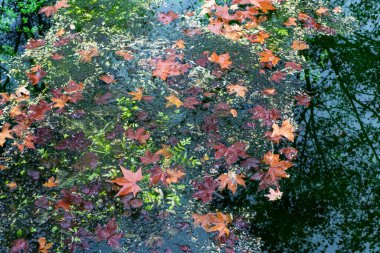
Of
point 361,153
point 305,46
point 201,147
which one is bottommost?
point 201,147

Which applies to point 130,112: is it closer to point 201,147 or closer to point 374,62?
point 201,147

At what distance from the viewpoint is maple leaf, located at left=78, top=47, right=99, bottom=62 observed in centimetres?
391

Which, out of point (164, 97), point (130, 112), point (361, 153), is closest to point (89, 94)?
point (130, 112)

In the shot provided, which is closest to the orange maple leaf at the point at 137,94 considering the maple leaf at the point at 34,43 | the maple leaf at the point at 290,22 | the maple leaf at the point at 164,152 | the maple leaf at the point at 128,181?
the maple leaf at the point at 164,152

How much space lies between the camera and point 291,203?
280cm

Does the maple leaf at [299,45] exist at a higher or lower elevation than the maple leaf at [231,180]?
higher

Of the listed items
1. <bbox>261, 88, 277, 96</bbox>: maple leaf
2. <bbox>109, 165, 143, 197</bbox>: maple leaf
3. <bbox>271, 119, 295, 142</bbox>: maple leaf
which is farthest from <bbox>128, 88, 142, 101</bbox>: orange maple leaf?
<bbox>271, 119, 295, 142</bbox>: maple leaf

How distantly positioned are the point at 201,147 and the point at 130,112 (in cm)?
79

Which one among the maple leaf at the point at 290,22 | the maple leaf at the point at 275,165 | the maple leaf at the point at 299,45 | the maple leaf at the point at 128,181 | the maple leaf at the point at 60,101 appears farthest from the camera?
the maple leaf at the point at 290,22

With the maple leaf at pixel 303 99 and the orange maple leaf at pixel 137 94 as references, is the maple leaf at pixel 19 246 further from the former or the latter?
the maple leaf at pixel 303 99

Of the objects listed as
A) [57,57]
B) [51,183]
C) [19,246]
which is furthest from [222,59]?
[19,246]

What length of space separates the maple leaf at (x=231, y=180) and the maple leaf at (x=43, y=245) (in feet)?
4.37

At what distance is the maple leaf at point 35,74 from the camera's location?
371 centimetres

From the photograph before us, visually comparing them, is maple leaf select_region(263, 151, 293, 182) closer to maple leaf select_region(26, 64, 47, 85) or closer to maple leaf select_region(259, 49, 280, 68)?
maple leaf select_region(259, 49, 280, 68)
